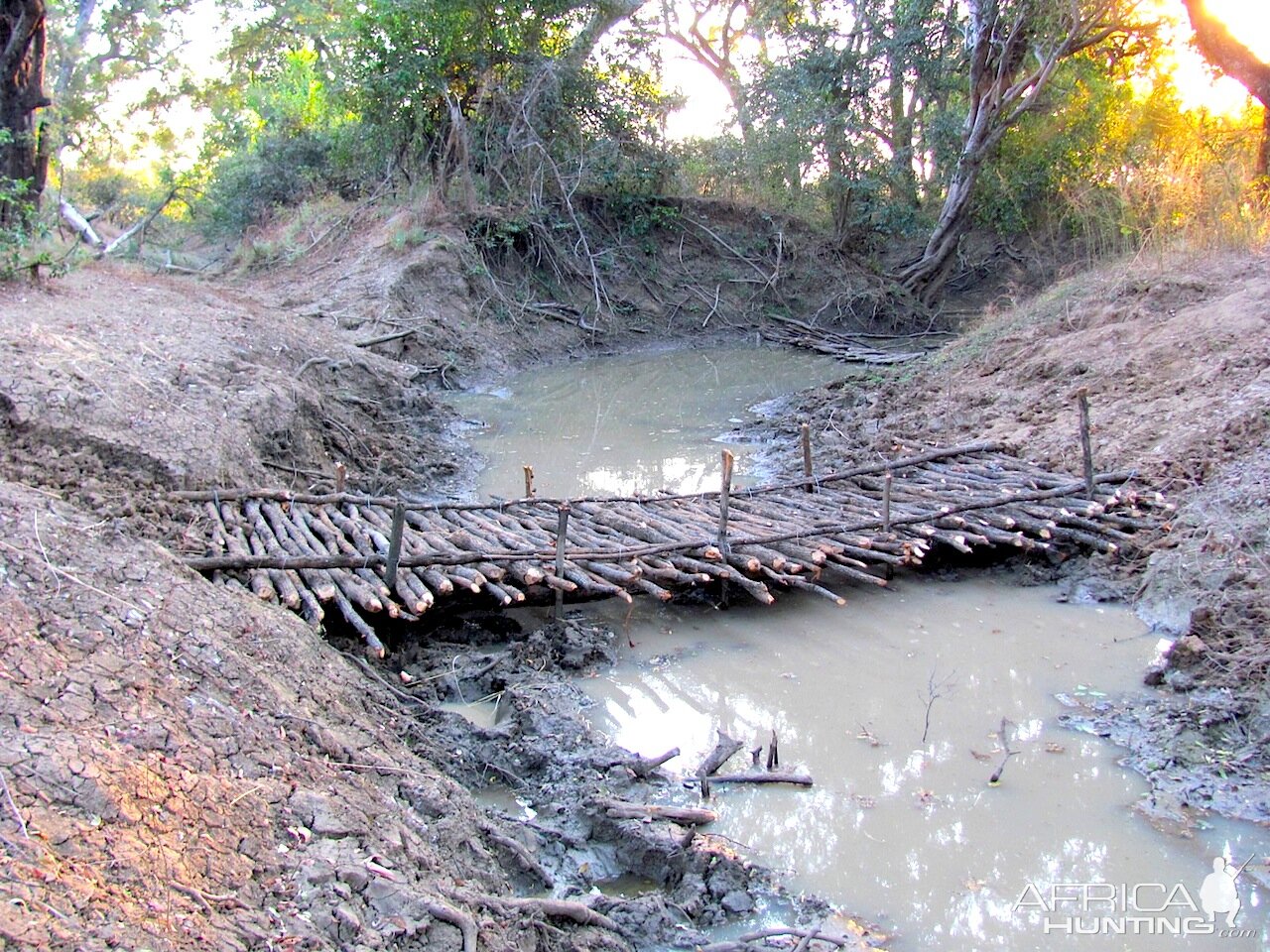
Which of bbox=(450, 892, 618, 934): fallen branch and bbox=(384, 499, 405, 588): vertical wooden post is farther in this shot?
bbox=(384, 499, 405, 588): vertical wooden post

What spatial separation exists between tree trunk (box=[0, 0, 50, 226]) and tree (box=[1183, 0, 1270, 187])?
12280 millimetres

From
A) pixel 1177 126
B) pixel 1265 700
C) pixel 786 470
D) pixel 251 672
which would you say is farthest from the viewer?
pixel 1177 126

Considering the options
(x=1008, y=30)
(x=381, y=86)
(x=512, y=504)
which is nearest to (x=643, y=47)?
(x=381, y=86)

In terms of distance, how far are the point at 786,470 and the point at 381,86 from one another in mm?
9263

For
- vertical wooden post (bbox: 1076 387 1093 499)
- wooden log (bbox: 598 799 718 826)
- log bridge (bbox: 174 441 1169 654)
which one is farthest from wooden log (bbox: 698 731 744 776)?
vertical wooden post (bbox: 1076 387 1093 499)

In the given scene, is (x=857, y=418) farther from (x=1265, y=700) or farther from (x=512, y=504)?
(x=1265, y=700)

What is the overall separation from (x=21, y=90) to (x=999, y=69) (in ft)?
40.5

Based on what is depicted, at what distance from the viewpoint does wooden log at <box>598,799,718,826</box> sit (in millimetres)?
3855

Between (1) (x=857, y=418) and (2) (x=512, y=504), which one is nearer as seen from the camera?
(2) (x=512, y=504)

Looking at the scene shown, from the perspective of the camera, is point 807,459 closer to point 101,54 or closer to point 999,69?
point 999,69

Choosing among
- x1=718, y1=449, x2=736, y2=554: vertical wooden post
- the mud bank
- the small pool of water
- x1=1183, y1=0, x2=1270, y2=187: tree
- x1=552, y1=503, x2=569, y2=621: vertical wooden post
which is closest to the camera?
the mud bank

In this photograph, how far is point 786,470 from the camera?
9.03 meters

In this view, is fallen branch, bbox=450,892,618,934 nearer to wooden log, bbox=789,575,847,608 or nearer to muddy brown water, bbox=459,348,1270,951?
muddy brown water, bbox=459,348,1270,951

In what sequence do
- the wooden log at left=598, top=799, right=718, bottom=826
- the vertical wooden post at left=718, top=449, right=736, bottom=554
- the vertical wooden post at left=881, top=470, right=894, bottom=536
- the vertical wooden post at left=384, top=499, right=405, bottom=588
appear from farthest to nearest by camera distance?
the vertical wooden post at left=881, top=470, right=894, bottom=536 → the vertical wooden post at left=718, top=449, right=736, bottom=554 → the vertical wooden post at left=384, top=499, right=405, bottom=588 → the wooden log at left=598, top=799, right=718, bottom=826
